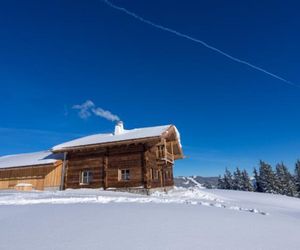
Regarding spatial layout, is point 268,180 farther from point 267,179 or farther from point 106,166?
point 106,166

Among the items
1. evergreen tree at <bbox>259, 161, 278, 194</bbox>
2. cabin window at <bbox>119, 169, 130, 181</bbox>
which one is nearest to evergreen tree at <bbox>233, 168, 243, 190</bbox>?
evergreen tree at <bbox>259, 161, 278, 194</bbox>

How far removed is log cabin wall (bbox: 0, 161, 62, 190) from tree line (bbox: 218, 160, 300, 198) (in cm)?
4247

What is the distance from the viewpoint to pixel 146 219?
7.09 metres

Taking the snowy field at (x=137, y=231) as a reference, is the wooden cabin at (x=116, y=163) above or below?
above

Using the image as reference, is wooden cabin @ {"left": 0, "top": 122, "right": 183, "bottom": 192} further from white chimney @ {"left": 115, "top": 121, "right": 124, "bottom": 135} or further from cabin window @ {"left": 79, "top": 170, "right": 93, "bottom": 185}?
white chimney @ {"left": 115, "top": 121, "right": 124, "bottom": 135}

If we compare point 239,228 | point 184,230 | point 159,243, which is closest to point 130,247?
point 159,243

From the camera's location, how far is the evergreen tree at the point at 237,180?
186 feet

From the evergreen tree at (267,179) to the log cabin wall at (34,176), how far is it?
42.5 meters

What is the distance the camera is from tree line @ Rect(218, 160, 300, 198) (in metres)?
49.1

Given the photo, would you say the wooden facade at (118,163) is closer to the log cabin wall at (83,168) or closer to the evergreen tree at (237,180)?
the log cabin wall at (83,168)

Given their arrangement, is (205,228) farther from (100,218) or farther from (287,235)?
(100,218)

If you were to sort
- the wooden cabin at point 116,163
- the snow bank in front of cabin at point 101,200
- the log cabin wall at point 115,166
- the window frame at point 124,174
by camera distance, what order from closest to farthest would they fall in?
the snow bank in front of cabin at point 101,200 < the wooden cabin at point 116,163 < the log cabin wall at point 115,166 < the window frame at point 124,174

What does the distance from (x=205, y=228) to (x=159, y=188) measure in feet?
51.4

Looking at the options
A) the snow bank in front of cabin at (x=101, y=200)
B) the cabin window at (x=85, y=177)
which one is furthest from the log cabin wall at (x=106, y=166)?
the snow bank in front of cabin at (x=101, y=200)
